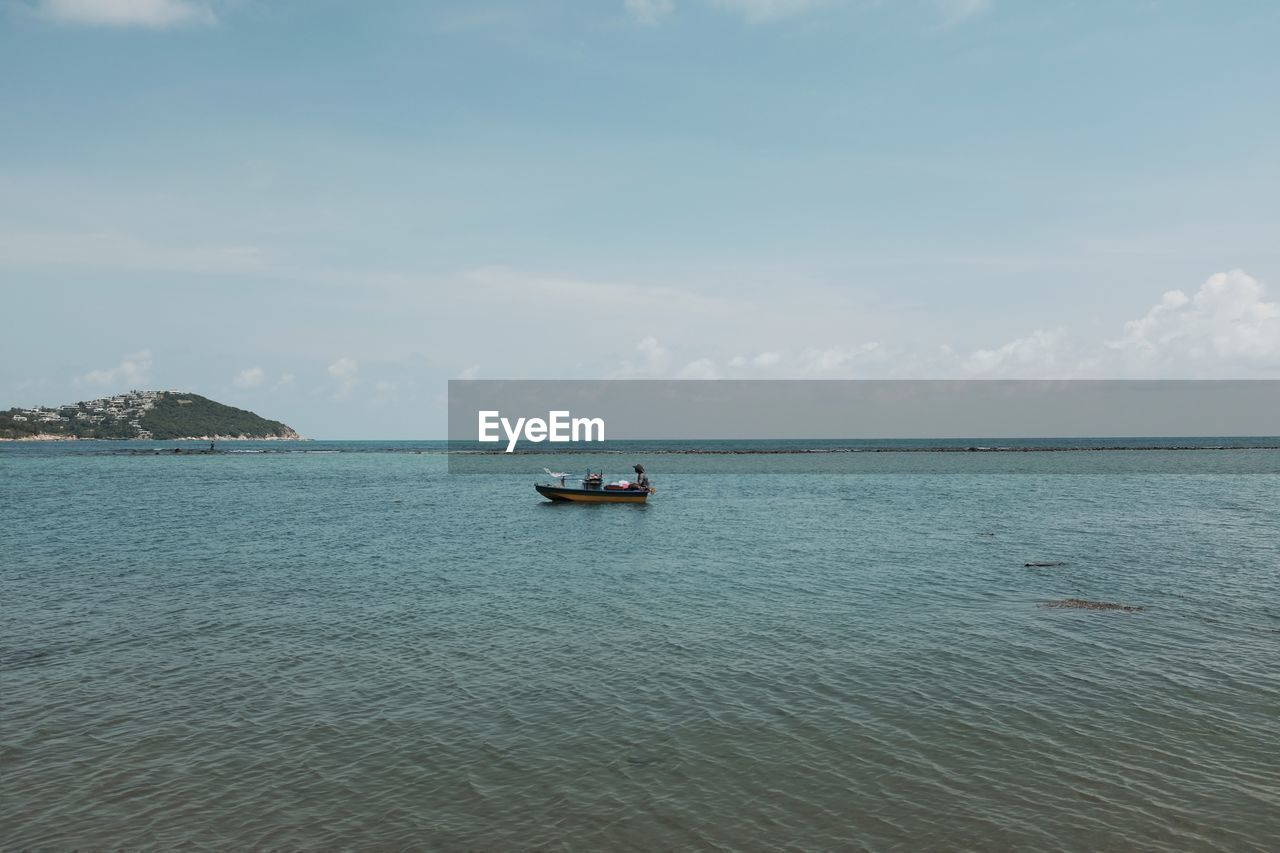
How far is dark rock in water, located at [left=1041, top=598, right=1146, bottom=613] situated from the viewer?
88.1ft

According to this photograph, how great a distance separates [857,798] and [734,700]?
192 inches

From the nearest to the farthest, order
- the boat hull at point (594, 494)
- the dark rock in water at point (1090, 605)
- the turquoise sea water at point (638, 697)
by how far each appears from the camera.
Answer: the turquoise sea water at point (638, 697) < the dark rock in water at point (1090, 605) < the boat hull at point (594, 494)

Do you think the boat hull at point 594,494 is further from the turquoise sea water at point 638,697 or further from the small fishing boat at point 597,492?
the turquoise sea water at point 638,697

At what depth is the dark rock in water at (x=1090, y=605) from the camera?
26.9 metres

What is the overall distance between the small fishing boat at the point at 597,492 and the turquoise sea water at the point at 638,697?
2429cm

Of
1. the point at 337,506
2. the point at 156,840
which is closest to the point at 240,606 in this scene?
the point at 156,840

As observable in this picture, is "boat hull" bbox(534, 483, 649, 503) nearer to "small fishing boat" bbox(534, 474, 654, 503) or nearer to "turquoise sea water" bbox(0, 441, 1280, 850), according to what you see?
"small fishing boat" bbox(534, 474, 654, 503)

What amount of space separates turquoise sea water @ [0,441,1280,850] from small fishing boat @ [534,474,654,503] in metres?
24.3

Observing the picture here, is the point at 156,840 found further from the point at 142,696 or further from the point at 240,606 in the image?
the point at 240,606

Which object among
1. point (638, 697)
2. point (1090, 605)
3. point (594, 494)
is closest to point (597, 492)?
point (594, 494)

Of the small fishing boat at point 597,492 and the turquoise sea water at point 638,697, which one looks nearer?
the turquoise sea water at point 638,697

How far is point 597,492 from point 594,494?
320 mm

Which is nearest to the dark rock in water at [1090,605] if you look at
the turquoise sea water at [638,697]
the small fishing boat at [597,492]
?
the turquoise sea water at [638,697]

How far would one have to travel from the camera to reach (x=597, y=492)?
67312 millimetres
